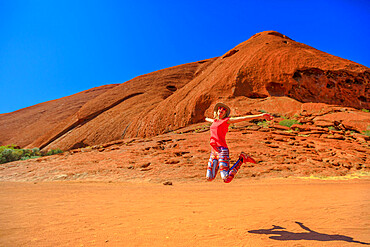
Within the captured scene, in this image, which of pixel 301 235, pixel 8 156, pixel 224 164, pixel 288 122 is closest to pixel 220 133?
pixel 224 164

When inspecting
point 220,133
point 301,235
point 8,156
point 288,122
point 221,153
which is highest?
point 288,122

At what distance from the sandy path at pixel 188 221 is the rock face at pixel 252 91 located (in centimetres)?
1549

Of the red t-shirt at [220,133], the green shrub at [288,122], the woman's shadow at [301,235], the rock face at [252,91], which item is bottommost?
the woman's shadow at [301,235]

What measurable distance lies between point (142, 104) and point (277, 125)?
21568 millimetres

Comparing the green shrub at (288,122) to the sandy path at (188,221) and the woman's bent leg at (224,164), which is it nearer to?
the sandy path at (188,221)

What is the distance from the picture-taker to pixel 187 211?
5703mm

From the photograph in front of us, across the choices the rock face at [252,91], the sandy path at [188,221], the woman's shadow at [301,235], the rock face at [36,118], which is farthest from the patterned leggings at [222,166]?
the rock face at [36,118]

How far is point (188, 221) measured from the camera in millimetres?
4832

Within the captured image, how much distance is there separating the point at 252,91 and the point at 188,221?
22.3 metres

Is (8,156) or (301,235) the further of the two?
(8,156)

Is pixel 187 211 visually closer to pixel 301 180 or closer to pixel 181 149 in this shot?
pixel 301 180

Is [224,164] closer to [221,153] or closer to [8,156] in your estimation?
[221,153]

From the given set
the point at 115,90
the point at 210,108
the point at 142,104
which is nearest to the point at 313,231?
the point at 210,108

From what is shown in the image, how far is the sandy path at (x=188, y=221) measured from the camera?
381 centimetres
